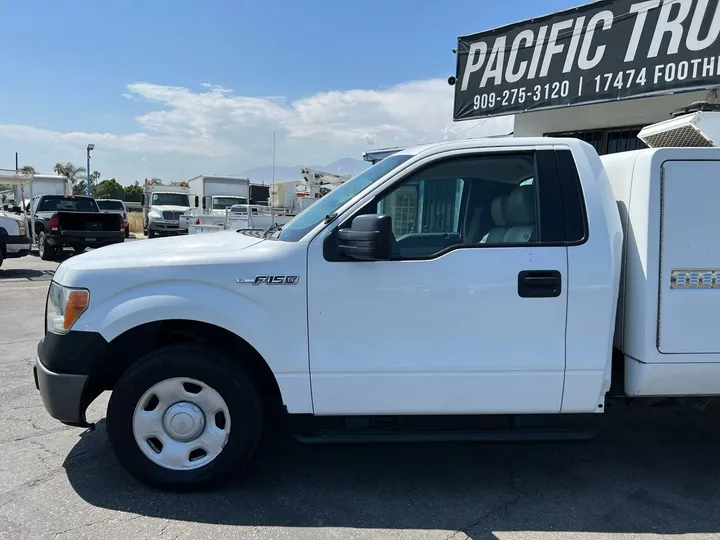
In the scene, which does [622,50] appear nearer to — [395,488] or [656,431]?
[656,431]

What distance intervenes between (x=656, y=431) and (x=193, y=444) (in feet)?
11.2

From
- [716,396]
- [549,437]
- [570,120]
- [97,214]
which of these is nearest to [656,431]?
[716,396]

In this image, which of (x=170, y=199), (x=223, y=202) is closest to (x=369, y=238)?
(x=223, y=202)

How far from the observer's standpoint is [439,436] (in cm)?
307

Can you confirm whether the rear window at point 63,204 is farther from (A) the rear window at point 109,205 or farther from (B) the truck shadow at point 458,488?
(B) the truck shadow at point 458,488

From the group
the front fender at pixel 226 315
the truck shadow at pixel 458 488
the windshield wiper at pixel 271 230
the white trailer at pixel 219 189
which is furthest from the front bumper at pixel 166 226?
the front fender at pixel 226 315

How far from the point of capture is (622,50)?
7.80m

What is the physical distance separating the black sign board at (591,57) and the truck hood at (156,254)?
6935mm

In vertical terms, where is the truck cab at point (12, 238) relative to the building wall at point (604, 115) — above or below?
below

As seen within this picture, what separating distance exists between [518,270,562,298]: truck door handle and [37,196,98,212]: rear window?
1781cm

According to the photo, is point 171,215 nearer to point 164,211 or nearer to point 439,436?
point 164,211

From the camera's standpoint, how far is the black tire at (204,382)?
2.96m

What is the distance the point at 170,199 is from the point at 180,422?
83.8 feet

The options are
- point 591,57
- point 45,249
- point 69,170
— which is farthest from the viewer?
point 69,170
